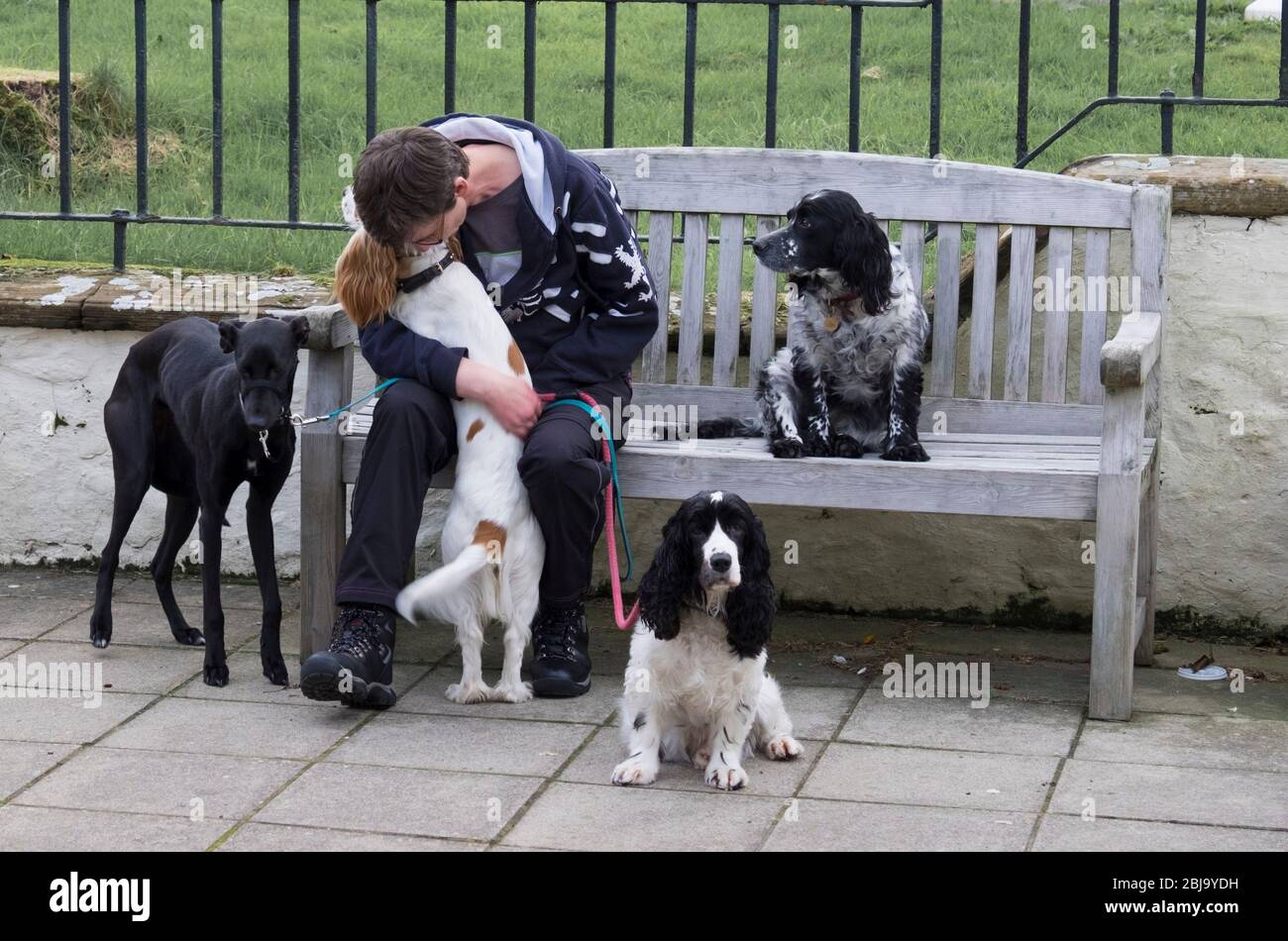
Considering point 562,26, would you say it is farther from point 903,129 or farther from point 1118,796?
point 1118,796

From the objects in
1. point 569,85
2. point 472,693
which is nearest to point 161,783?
point 472,693

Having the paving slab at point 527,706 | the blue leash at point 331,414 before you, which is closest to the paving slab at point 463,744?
the paving slab at point 527,706

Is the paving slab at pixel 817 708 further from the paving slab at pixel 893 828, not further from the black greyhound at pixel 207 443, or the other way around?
the black greyhound at pixel 207 443

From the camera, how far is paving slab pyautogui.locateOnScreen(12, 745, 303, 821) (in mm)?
3518

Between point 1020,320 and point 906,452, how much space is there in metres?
0.74

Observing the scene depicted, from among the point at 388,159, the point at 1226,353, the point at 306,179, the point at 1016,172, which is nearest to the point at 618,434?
the point at 388,159

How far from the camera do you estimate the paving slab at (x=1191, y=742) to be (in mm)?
3874

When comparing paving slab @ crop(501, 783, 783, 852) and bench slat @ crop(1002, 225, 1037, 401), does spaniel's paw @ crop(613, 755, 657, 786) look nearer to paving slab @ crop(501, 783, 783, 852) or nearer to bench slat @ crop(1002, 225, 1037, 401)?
paving slab @ crop(501, 783, 783, 852)

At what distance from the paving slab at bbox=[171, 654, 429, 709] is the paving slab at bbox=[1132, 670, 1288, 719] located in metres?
2.03

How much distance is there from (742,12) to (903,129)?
2773mm

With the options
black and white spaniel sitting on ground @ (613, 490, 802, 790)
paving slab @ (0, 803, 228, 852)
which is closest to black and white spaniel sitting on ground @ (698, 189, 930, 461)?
black and white spaniel sitting on ground @ (613, 490, 802, 790)

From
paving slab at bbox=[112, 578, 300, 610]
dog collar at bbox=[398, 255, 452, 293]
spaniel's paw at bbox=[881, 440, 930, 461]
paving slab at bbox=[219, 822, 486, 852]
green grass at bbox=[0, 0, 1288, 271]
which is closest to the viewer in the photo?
paving slab at bbox=[219, 822, 486, 852]

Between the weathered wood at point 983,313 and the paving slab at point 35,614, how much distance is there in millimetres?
2834

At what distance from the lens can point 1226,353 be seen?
4.96 m
